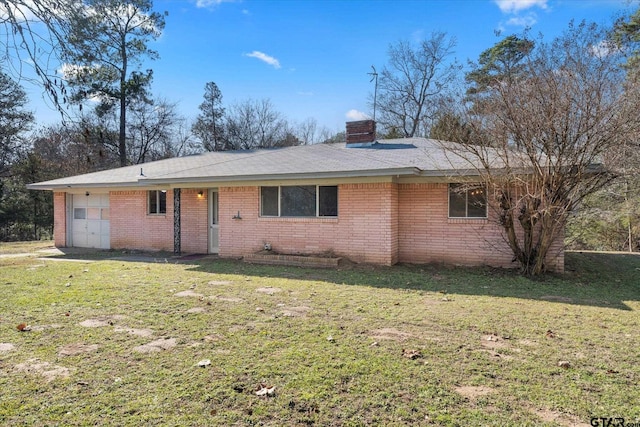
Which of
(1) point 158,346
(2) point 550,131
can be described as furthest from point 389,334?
(2) point 550,131

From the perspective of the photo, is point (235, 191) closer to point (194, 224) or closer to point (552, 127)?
point (194, 224)

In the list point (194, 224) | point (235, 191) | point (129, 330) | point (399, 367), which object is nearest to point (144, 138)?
point (194, 224)

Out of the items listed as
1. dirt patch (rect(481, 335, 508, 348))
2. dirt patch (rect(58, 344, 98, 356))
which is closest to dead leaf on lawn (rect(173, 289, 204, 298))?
dirt patch (rect(58, 344, 98, 356))

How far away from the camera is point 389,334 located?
4.51 meters

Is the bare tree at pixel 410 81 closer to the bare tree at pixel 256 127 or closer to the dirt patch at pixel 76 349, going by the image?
the bare tree at pixel 256 127

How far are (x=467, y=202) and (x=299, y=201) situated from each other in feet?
14.5

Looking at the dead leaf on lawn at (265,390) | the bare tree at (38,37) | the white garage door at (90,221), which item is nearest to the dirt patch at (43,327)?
the bare tree at (38,37)

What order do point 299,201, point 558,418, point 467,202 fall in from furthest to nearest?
point 299,201 → point 467,202 → point 558,418

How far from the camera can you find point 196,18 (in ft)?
28.6

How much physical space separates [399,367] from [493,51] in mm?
23057

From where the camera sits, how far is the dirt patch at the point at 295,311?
5333mm

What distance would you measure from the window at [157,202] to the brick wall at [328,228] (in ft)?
9.92

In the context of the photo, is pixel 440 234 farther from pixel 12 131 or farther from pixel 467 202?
pixel 12 131

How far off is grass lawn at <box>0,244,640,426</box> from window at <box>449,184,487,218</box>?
2.51 m
